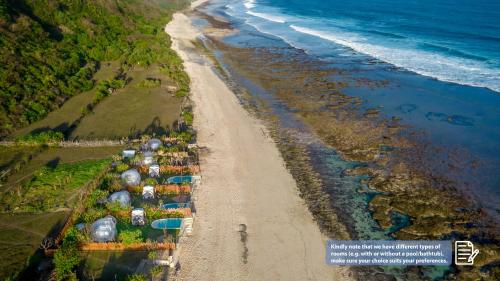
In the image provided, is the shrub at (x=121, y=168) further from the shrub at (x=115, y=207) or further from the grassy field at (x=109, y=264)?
the grassy field at (x=109, y=264)

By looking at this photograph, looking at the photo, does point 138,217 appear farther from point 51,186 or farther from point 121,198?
point 51,186

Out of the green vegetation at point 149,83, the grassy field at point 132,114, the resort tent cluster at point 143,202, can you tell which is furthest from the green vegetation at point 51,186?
the green vegetation at point 149,83

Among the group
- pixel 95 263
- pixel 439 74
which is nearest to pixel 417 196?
pixel 95 263

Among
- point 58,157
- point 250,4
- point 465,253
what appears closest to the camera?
point 465,253

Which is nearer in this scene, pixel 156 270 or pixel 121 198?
pixel 156 270

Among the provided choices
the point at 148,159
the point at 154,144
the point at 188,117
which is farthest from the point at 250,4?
the point at 148,159

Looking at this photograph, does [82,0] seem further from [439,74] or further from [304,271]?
[304,271]

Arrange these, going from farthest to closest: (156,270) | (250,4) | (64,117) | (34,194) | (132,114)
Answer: (250,4)
(132,114)
(64,117)
(34,194)
(156,270)
